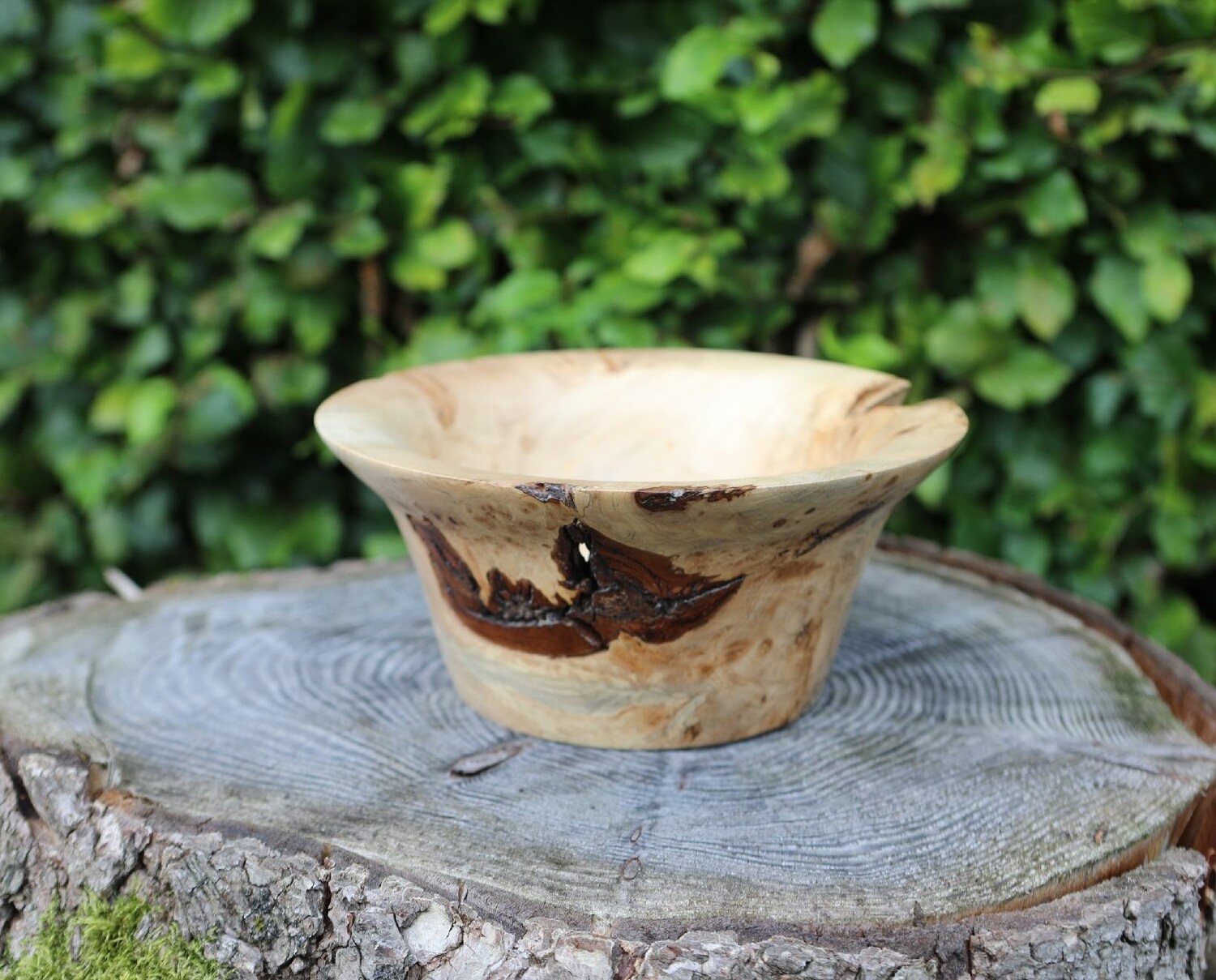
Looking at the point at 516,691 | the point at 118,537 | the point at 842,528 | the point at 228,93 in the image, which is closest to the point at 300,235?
the point at 228,93

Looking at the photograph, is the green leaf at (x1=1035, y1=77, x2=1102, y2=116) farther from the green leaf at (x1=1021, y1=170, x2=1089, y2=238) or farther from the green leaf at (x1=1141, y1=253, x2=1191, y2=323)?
the green leaf at (x1=1141, y1=253, x2=1191, y2=323)

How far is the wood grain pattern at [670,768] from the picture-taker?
0.78 m

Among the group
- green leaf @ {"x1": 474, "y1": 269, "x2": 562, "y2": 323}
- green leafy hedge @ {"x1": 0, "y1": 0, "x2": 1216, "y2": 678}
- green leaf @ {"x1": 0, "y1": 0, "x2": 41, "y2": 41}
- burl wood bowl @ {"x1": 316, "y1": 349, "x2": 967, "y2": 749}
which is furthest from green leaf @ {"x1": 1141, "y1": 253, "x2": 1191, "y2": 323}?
green leaf @ {"x1": 0, "y1": 0, "x2": 41, "y2": 41}

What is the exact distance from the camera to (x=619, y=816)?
0.86 meters

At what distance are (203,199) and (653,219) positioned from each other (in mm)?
759

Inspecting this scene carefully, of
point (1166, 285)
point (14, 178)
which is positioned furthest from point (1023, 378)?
point (14, 178)

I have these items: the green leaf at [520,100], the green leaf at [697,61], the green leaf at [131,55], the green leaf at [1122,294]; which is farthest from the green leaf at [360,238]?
the green leaf at [1122,294]

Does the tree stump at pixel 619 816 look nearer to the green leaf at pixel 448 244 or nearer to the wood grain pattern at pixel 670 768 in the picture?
the wood grain pattern at pixel 670 768

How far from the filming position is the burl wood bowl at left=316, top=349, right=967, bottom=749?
2.60 feet

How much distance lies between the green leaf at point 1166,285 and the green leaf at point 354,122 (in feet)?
4.08

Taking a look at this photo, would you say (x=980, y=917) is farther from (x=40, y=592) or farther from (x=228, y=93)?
(x=40, y=592)

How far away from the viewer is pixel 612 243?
1831 mm

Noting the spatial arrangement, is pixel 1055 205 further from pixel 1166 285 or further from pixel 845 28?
pixel 845 28

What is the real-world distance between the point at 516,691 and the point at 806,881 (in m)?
0.31
